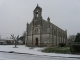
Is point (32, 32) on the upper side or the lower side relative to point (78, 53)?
upper

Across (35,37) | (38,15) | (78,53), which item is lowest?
(78,53)

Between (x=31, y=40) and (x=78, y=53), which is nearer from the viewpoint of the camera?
(x=78, y=53)

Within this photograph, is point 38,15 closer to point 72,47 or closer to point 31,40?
point 31,40

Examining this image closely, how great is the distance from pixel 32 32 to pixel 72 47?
1041 inches

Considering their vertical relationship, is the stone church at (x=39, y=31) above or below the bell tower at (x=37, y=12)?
below

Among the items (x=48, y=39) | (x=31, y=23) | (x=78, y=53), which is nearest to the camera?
(x=78, y=53)

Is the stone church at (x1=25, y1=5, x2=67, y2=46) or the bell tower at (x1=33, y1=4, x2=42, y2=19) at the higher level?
the bell tower at (x1=33, y1=4, x2=42, y2=19)

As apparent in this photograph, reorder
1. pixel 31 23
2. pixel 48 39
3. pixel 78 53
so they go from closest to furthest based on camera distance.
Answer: pixel 78 53 < pixel 48 39 < pixel 31 23

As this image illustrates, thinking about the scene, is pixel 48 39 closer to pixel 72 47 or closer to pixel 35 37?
pixel 35 37

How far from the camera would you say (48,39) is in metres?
48.3

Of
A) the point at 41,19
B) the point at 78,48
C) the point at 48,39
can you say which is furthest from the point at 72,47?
the point at 41,19

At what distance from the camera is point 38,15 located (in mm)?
50656

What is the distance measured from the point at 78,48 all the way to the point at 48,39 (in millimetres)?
23129

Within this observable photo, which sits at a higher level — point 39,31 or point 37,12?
point 37,12
